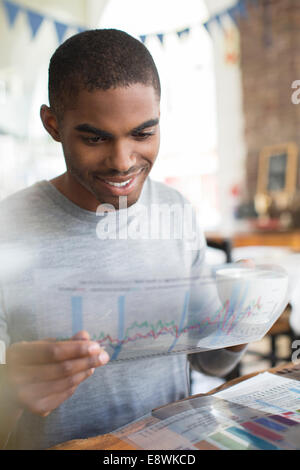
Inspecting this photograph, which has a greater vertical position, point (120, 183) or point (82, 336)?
point (120, 183)

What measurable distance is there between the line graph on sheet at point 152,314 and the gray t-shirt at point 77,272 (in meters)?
0.07

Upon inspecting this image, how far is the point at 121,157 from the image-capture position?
54cm

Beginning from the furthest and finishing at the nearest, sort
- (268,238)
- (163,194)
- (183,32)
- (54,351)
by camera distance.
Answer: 1. (268,238)
2. (183,32)
3. (163,194)
4. (54,351)

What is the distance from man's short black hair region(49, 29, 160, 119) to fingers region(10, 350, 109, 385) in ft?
1.03

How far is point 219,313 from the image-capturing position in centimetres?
55

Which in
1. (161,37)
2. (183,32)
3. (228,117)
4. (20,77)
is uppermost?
(20,77)

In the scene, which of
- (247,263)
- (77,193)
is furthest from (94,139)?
(247,263)

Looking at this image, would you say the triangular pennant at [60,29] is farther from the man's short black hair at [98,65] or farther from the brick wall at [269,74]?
the brick wall at [269,74]

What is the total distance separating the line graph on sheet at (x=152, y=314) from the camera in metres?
0.47

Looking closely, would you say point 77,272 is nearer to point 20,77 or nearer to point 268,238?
point 268,238

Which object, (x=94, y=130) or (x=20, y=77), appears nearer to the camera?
(x=94, y=130)

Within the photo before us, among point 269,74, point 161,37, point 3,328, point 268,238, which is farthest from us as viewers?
point 269,74

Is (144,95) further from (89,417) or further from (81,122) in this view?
(89,417)

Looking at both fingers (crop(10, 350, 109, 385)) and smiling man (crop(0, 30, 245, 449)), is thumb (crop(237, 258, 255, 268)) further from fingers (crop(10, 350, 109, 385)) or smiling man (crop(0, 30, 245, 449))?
fingers (crop(10, 350, 109, 385))
